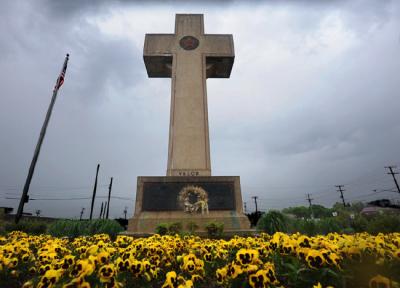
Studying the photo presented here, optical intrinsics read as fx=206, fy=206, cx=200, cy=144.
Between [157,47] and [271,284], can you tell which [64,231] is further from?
[157,47]

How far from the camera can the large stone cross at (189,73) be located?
12078 mm

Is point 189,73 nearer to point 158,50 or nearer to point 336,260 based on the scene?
point 158,50

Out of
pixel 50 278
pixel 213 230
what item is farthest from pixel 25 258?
pixel 213 230

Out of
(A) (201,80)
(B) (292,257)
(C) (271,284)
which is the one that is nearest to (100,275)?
(C) (271,284)

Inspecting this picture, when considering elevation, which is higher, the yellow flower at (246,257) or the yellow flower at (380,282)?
the yellow flower at (246,257)

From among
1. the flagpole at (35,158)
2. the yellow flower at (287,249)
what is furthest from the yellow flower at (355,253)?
the flagpole at (35,158)

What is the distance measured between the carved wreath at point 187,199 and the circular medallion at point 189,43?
1092 centimetres

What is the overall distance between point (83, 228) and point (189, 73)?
11.2 metres

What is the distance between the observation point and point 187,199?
944 cm

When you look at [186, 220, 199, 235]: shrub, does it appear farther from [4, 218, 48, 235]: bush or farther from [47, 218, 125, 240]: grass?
[4, 218, 48, 235]: bush

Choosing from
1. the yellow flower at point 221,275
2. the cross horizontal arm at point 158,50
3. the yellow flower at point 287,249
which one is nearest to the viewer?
the yellow flower at point 221,275

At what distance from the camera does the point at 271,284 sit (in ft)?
6.49

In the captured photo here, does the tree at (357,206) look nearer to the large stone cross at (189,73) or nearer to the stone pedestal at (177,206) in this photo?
the large stone cross at (189,73)

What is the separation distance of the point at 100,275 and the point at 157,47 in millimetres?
15997
